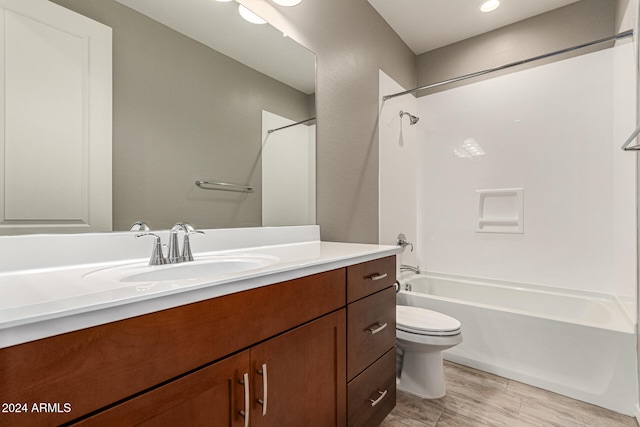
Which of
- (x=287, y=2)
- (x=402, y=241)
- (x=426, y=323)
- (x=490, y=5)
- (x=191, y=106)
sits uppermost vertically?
(x=490, y=5)

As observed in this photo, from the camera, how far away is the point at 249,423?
76cm

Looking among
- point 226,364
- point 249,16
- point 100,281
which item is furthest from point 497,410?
point 249,16

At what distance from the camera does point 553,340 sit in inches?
70.0

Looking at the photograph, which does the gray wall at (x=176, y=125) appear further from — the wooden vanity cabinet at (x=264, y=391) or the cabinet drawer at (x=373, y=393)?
the cabinet drawer at (x=373, y=393)

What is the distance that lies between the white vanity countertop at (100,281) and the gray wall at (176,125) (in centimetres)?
10

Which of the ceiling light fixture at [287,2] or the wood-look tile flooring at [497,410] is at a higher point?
the ceiling light fixture at [287,2]

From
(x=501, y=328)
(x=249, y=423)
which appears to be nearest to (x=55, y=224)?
(x=249, y=423)

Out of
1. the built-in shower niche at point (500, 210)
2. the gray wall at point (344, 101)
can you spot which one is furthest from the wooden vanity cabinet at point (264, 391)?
the built-in shower niche at point (500, 210)

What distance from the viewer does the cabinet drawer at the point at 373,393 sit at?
118cm

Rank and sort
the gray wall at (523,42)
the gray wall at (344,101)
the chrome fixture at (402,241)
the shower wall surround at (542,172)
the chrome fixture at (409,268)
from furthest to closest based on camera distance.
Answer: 1. the chrome fixture at (409,268)
2. the chrome fixture at (402,241)
3. the gray wall at (523,42)
4. the shower wall surround at (542,172)
5. the gray wall at (344,101)

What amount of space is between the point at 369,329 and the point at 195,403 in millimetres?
780

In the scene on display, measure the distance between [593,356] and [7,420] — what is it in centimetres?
234

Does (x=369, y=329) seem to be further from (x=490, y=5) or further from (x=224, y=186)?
(x=490, y=5)

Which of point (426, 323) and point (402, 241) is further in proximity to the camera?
point (402, 241)
